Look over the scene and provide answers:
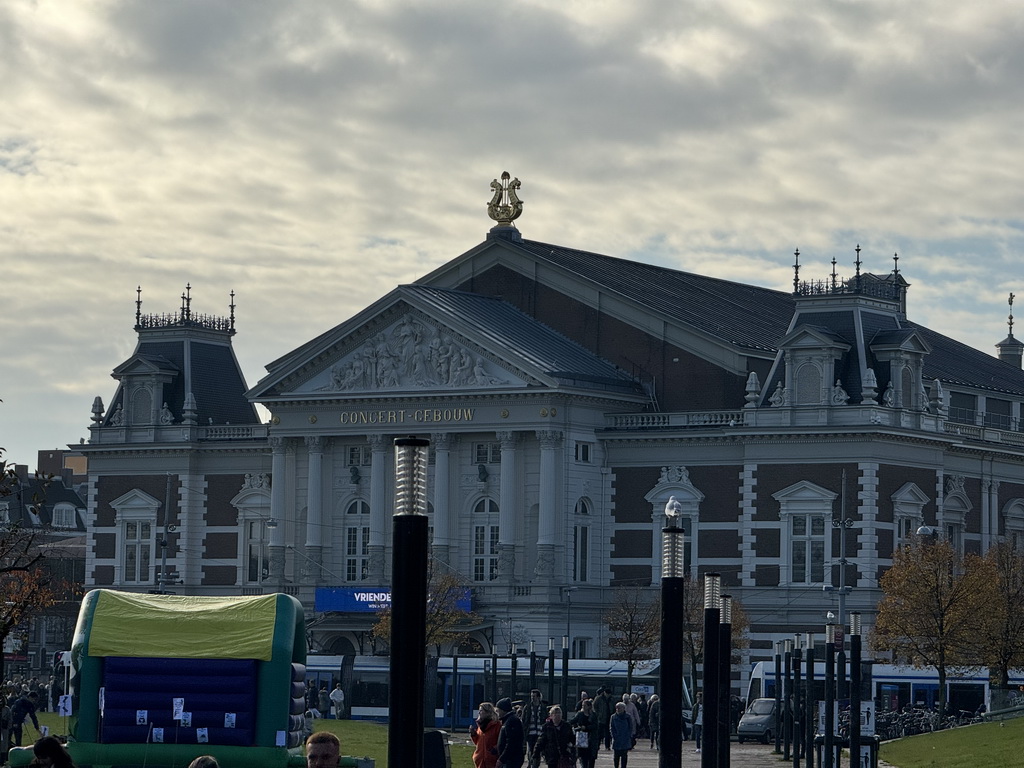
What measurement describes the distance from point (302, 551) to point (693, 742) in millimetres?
26990

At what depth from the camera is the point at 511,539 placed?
327 feet

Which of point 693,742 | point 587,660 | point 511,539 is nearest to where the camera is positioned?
point 693,742

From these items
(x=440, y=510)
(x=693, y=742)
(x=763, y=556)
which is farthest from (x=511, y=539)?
(x=693, y=742)

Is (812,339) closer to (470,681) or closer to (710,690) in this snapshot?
(470,681)

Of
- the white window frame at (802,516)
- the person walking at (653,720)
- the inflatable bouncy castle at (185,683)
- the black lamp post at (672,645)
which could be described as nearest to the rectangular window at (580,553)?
the white window frame at (802,516)

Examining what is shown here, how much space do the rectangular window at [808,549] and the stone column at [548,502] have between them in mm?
9838

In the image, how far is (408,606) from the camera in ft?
72.0

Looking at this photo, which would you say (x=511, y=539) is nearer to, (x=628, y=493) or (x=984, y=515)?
(x=628, y=493)

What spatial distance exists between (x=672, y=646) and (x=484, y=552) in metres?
68.7

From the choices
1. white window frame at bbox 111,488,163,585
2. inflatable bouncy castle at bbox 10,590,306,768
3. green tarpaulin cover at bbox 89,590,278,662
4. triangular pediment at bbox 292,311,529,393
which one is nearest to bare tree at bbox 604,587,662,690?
triangular pediment at bbox 292,311,529,393

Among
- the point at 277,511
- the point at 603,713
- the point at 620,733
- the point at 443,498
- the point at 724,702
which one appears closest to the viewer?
the point at 724,702

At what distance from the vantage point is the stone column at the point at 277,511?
346 ft

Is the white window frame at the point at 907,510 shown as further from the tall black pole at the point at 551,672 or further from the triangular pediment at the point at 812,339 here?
the tall black pole at the point at 551,672

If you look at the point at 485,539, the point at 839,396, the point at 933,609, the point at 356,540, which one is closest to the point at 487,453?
the point at 485,539
